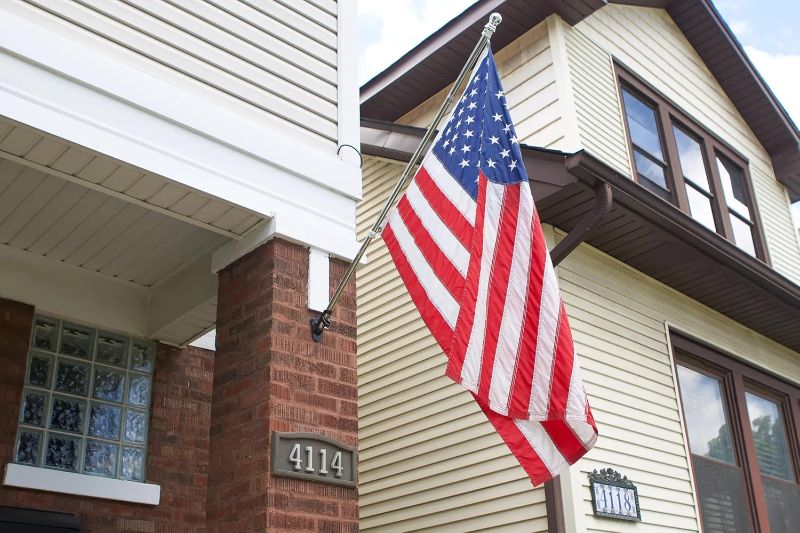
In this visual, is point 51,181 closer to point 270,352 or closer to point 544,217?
point 270,352

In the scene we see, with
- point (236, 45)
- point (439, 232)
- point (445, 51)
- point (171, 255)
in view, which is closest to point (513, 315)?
point (439, 232)

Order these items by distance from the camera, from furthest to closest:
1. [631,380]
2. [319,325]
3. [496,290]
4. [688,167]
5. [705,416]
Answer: [688,167] < [705,416] < [631,380] < [319,325] < [496,290]

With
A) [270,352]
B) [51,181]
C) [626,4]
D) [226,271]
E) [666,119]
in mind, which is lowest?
[270,352]

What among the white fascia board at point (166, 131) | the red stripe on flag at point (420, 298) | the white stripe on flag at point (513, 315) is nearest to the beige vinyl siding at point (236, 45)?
the white fascia board at point (166, 131)

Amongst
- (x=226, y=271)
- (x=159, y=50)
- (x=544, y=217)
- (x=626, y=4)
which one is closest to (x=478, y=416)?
(x=544, y=217)

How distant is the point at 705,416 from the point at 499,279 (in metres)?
5.26

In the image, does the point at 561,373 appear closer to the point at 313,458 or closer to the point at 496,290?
the point at 496,290

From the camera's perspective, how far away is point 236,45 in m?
5.24

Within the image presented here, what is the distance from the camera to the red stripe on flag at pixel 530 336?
14.2 feet

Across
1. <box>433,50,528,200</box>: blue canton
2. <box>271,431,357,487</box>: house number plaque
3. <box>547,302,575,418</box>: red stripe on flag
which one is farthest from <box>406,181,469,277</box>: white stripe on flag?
<box>271,431,357,487</box>: house number plaque

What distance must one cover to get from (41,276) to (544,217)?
4142 mm

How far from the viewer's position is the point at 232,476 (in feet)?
15.5

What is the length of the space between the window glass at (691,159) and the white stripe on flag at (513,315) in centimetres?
616

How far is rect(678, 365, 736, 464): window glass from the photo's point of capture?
28.2ft
